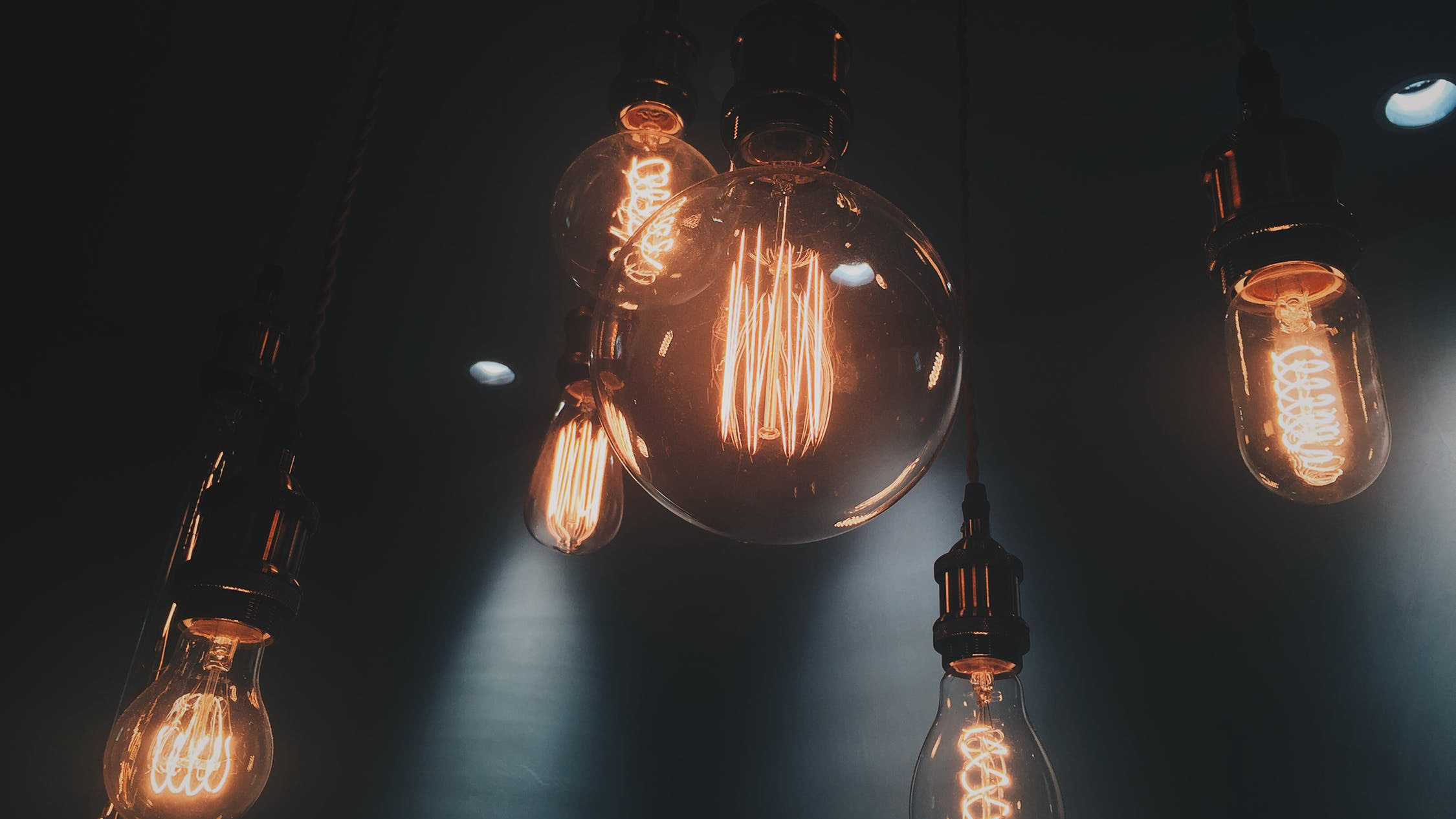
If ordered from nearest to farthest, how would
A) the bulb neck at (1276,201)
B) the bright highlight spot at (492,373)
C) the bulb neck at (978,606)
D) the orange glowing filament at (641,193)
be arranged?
the bulb neck at (1276,201), the bulb neck at (978,606), the orange glowing filament at (641,193), the bright highlight spot at (492,373)

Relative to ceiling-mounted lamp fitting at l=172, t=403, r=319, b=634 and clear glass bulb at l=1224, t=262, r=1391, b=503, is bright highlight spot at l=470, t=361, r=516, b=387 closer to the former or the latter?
ceiling-mounted lamp fitting at l=172, t=403, r=319, b=634

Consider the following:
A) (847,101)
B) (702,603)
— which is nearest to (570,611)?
(702,603)

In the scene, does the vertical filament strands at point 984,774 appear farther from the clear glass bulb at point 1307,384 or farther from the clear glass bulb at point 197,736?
the clear glass bulb at point 197,736

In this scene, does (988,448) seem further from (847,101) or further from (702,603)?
(847,101)

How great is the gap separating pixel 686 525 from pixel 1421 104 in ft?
5.69

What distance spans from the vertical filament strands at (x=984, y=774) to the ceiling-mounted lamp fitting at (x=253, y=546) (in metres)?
0.53

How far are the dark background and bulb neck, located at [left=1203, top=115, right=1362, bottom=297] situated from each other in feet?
3.22

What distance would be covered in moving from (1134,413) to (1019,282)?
43 cm

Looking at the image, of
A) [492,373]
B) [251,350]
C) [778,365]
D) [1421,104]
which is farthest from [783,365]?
[492,373]

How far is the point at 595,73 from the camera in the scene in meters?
1.75

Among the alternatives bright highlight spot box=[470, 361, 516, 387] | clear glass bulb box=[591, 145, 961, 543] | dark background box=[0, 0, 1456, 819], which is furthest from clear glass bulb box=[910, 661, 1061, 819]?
bright highlight spot box=[470, 361, 516, 387]

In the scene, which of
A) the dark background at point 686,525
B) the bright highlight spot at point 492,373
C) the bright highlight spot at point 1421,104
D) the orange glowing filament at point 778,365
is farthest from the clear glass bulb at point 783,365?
the bright highlight spot at point 492,373

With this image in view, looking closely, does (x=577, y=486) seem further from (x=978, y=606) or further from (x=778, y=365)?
(x=778, y=365)

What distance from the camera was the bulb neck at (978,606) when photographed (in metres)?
0.77
